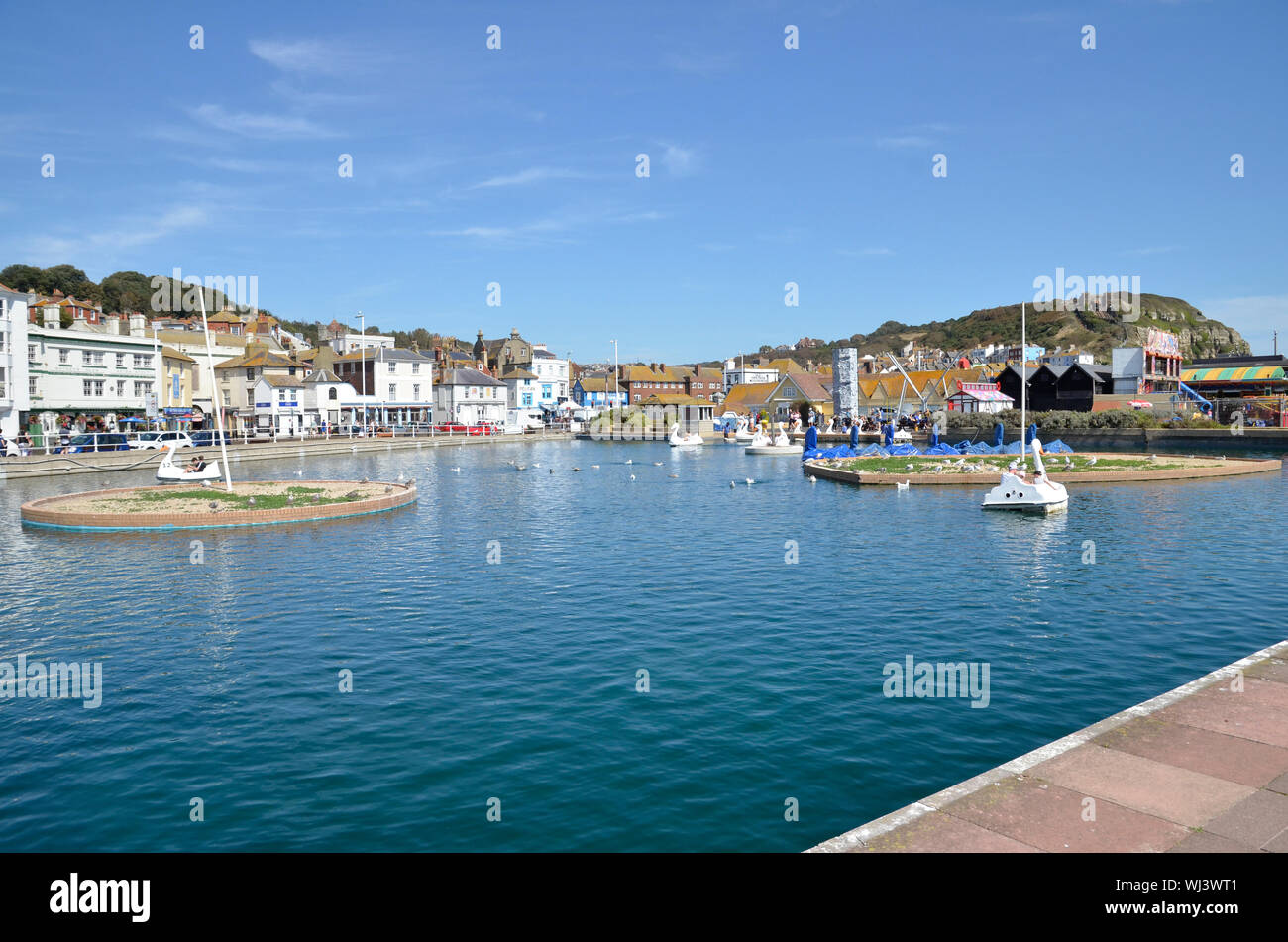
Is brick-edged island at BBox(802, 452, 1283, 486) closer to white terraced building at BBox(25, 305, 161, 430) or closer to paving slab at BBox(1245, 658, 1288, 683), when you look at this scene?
paving slab at BBox(1245, 658, 1288, 683)

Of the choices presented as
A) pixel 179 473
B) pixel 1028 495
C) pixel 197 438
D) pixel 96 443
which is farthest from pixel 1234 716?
pixel 197 438

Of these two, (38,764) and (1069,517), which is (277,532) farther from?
(1069,517)

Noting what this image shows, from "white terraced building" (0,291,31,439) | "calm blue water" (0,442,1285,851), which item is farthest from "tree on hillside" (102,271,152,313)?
"calm blue water" (0,442,1285,851)

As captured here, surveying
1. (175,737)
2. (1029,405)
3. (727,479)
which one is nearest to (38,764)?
(175,737)

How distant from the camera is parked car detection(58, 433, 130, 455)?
189 feet

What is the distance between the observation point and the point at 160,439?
62094 millimetres

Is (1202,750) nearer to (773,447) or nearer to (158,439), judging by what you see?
(773,447)

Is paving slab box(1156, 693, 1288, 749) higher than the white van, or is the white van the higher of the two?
the white van

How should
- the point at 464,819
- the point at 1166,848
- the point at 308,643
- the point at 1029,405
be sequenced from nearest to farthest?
the point at 1166,848, the point at 464,819, the point at 308,643, the point at 1029,405

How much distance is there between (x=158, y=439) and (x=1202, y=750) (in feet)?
226

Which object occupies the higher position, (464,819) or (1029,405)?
(1029,405)

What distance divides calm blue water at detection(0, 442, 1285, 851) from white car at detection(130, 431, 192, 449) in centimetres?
3500
